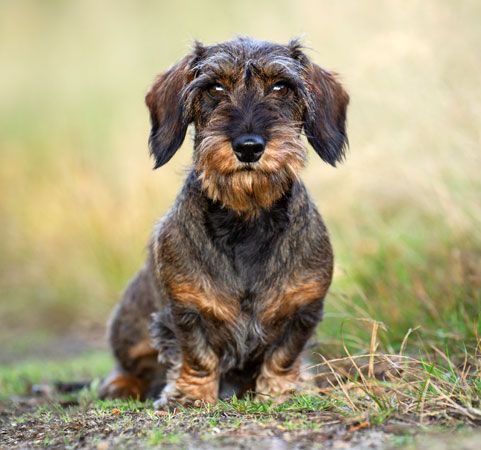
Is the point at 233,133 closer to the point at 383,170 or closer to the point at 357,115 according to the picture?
the point at 383,170

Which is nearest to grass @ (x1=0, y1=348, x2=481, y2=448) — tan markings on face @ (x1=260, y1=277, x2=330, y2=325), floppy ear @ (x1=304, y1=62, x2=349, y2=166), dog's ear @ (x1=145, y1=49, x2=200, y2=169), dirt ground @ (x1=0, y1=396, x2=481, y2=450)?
dirt ground @ (x1=0, y1=396, x2=481, y2=450)

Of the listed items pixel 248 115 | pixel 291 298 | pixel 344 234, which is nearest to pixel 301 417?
pixel 291 298

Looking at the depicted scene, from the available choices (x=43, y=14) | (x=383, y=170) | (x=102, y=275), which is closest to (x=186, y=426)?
(x=383, y=170)

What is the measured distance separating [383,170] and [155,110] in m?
2.88

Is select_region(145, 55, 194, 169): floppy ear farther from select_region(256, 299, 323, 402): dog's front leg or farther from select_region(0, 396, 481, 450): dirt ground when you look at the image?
select_region(0, 396, 481, 450): dirt ground

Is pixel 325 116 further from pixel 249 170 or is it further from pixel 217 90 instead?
pixel 249 170

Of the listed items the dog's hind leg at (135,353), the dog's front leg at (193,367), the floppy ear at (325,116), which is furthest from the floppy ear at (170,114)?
the dog's hind leg at (135,353)

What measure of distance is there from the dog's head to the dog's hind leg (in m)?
1.10

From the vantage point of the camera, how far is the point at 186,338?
15.4 feet

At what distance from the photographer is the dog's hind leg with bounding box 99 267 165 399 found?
5605 millimetres

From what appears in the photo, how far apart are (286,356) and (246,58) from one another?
150cm

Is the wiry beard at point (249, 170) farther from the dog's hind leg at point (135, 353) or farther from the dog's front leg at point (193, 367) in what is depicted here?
the dog's hind leg at point (135, 353)

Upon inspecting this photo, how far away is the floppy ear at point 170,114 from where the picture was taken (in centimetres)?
483

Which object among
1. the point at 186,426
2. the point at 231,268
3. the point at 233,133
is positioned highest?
the point at 233,133
